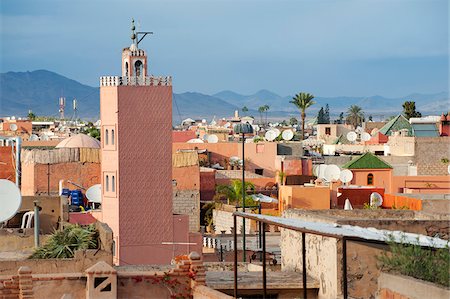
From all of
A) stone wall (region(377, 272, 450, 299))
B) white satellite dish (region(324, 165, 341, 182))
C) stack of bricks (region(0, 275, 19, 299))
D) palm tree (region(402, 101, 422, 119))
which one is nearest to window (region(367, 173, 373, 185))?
white satellite dish (region(324, 165, 341, 182))

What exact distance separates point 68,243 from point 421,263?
31.9ft

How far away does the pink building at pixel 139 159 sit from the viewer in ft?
117

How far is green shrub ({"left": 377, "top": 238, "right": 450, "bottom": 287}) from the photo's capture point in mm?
10555

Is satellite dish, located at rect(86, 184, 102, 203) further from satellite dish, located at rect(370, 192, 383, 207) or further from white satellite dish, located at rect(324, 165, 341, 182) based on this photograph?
white satellite dish, located at rect(324, 165, 341, 182)

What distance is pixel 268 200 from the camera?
1863 inches

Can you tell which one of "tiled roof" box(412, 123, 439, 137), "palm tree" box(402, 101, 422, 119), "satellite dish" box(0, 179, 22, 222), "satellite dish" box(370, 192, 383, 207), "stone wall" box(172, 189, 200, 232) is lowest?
"stone wall" box(172, 189, 200, 232)

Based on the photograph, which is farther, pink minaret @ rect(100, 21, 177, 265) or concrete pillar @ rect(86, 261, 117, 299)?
pink minaret @ rect(100, 21, 177, 265)

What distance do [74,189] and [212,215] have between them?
503 centimetres

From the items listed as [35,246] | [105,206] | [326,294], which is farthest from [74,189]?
[326,294]

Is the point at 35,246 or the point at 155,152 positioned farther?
the point at 155,152

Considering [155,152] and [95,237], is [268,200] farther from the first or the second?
[95,237]

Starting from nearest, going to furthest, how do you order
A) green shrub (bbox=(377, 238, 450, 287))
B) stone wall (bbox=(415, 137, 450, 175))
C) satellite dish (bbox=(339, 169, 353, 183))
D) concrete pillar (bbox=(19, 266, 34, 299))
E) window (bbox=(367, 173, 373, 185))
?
1. green shrub (bbox=(377, 238, 450, 287))
2. concrete pillar (bbox=(19, 266, 34, 299))
3. satellite dish (bbox=(339, 169, 353, 183))
4. window (bbox=(367, 173, 373, 185))
5. stone wall (bbox=(415, 137, 450, 175))

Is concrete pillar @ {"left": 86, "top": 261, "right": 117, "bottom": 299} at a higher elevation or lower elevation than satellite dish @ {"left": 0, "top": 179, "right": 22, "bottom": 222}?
lower

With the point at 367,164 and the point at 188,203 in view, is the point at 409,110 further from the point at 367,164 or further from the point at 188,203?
the point at 188,203
